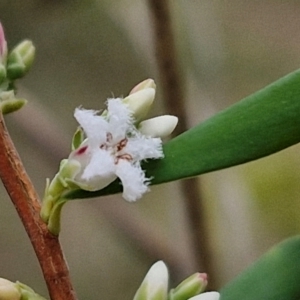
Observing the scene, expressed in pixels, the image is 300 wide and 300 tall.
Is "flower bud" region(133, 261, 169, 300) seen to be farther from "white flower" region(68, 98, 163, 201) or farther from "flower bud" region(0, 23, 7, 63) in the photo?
"flower bud" region(0, 23, 7, 63)

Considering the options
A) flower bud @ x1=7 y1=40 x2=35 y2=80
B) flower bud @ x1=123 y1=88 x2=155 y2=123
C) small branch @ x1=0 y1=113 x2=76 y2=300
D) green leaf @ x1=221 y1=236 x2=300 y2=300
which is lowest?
green leaf @ x1=221 y1=236 x2=300 y2=300

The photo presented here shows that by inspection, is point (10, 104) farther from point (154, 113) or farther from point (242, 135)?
point (154, 113)

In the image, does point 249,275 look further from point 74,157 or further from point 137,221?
point 137,221

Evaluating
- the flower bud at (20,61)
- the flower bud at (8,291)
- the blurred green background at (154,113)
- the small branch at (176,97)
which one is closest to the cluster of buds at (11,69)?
the flower bud at (20,61)

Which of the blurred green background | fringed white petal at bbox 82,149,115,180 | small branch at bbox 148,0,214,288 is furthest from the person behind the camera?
Result: the blurred green background

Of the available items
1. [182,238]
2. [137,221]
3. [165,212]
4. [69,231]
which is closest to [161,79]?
[137,221]

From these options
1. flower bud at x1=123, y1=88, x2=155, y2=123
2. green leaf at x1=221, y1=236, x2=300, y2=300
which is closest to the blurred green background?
green leaf at x1=221, y1=236, x2=300, y2=300

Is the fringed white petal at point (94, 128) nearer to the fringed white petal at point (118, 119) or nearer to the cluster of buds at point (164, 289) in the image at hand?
the fringed white petal at point (118, 119)
